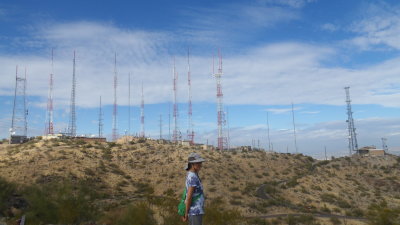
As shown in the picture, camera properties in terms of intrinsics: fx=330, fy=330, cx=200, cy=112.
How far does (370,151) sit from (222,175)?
148 ft

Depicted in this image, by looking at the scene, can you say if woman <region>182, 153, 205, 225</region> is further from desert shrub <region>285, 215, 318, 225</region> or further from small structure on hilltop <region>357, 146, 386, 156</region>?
small structure on hilltop <region>357, 146, 386, 156</region>

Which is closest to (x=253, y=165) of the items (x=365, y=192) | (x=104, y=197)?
(x=365, y=192)

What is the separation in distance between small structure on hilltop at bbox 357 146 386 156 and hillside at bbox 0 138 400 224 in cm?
548

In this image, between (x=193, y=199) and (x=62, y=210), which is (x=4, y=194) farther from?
(x=193, y=199)

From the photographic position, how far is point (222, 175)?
50.9 m

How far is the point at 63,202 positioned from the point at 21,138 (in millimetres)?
59262

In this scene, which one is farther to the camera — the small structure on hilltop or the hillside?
the small structure on hilltop

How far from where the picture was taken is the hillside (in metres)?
39.0

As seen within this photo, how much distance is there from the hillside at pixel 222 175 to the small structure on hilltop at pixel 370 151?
18.0 ft

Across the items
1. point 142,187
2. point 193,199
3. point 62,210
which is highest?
point 193,199

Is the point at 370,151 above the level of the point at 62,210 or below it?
above

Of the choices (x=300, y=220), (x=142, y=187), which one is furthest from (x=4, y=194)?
(x=300, y=220)

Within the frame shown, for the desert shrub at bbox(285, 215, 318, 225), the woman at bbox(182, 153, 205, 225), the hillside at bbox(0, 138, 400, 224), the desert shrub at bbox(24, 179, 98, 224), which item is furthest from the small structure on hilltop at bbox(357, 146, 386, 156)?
the woman at bbox(182, 153, 205, 225)

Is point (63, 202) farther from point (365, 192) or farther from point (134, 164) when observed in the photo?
point (365, 192)
